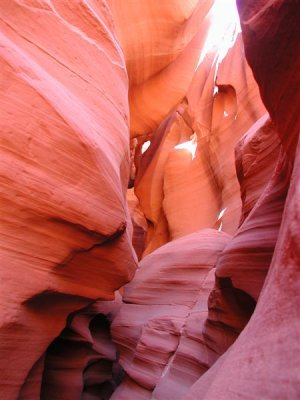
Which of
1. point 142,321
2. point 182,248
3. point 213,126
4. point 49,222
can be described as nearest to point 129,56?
point 213,126

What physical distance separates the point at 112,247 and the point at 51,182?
2.93ft

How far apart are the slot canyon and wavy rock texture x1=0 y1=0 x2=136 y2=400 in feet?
0.03

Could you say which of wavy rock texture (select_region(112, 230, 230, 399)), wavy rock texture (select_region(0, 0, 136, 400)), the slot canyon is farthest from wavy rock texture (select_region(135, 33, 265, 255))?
wavy rock texture (select_region(0, 0, 136, 400))

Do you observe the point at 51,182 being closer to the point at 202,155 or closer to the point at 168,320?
the point at 168,320

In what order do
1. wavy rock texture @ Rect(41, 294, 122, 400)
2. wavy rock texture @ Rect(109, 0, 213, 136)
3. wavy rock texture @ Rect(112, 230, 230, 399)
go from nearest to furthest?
wavy rock texture @ Rect(112, 230, 230, 399), wavy rock texture @ Rect(41, 294, 122, 400), wavy rock texture @ Rect(109, 0, 213, 136)

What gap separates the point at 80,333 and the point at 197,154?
234 inches

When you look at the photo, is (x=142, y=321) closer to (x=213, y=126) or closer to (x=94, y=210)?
(x=94, y=210)

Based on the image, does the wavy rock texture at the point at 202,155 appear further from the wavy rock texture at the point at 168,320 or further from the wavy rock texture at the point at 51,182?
the wavy rock texture at the point at 51,182

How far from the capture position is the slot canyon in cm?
139

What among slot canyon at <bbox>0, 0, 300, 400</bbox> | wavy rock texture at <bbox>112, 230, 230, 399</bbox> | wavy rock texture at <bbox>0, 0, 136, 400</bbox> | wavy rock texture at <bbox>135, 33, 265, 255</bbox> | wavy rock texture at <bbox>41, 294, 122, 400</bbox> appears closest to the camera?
slot canyon at <bbox>0, 0, 300, 400</bbox>

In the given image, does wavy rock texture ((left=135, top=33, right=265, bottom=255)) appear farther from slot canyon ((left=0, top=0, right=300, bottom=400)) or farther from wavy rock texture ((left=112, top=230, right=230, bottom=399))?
slot canyon ((left=0, top=0, right=300, bottom=400))

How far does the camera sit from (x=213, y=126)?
8664 mm

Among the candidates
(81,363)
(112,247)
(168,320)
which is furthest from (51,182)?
(81,363)

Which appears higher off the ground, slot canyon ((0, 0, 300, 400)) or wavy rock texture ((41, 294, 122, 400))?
slot canyon ((0, 0, 300, 400))
